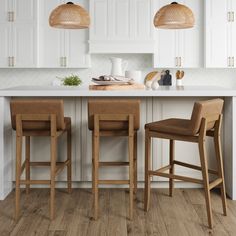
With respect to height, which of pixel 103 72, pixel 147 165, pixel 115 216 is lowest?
pixel 115 216

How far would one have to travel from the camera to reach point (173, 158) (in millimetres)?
3992

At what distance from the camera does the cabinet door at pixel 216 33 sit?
6512mm

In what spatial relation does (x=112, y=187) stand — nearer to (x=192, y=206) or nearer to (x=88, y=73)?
(x=192, y=206)

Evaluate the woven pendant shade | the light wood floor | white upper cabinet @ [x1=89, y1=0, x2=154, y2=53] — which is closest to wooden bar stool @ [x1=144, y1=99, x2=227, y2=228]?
the light wood floor

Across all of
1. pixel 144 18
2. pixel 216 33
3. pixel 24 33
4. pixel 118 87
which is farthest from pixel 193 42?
pixel 118 87

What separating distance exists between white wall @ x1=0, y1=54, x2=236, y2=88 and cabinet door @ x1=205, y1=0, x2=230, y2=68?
0.51 m

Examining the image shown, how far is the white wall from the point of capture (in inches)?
277

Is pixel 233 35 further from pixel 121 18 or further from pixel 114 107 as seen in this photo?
pixel 114 107

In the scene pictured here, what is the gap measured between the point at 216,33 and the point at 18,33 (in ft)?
9.33

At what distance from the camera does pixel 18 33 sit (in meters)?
6.58

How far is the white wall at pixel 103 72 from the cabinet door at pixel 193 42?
0.42 metres

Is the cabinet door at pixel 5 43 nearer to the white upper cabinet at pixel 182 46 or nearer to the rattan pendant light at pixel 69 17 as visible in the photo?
the white upper cabinet at pixel 182 46

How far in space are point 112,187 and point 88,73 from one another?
10.2 feet

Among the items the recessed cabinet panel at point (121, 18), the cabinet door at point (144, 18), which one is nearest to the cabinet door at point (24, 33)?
the recessed cabinet panel at point (121, 18)
